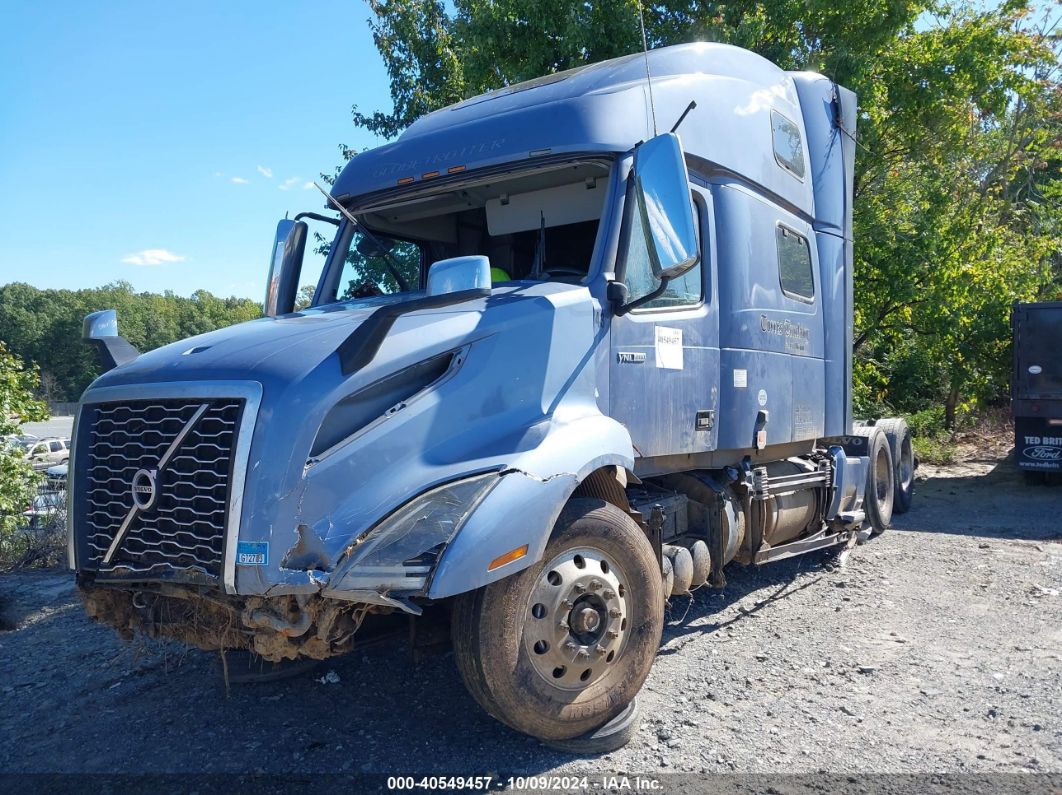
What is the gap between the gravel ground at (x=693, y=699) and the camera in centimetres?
363

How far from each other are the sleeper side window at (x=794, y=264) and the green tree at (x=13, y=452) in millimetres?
7854

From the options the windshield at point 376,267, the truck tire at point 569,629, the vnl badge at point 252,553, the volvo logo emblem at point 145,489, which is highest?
the windshield at point 376,267

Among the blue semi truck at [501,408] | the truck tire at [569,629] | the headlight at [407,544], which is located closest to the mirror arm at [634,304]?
the blue semi truck at [501,408]

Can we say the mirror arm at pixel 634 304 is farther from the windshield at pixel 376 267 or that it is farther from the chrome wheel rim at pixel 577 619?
the windshield at pixel 376 267

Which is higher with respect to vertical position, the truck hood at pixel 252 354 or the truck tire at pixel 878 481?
the truck hood at pixel 252 354

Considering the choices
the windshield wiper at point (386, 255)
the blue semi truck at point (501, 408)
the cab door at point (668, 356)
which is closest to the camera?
the blue semi truck at point (501, 408)

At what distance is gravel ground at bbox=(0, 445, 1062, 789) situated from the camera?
11.9 ft

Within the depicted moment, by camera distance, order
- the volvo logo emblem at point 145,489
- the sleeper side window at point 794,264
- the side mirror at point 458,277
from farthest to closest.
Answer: the sleeper side window at point 794,264 → the side mirror at point 458,277 → the volvo logo emblem at point 145,489

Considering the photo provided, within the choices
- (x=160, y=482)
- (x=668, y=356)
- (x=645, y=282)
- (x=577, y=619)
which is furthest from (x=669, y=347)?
(x=160, y=482)

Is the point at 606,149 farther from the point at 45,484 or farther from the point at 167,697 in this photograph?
the point at 45,484

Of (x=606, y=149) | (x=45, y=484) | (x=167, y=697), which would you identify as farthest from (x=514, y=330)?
(x=45, y=484)

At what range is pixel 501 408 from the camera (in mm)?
3420

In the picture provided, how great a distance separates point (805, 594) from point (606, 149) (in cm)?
396

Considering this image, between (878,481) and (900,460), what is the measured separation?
3.74 ft
